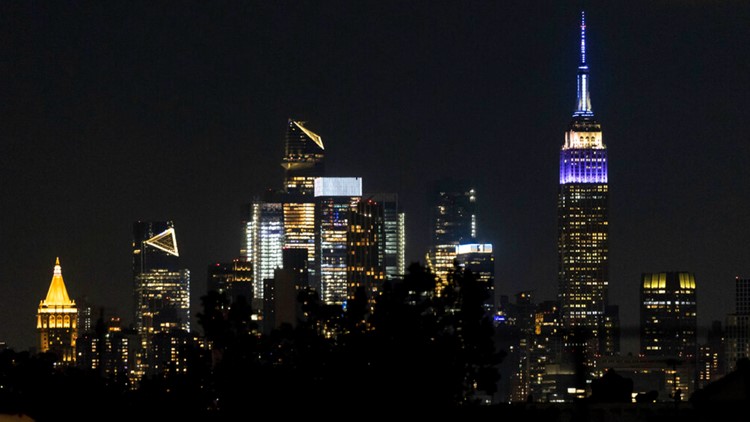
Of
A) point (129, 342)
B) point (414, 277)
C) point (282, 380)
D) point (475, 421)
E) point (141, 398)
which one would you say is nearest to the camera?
point (475, 421)

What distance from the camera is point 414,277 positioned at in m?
66.7

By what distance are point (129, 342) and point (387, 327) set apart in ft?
404

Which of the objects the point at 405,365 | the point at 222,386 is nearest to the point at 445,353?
the point at 405,365

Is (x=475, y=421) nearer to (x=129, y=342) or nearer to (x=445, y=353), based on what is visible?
(x=445, y=353)

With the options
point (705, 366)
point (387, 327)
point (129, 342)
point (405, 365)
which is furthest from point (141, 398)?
point (705, 366)

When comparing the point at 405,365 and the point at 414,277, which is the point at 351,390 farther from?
the point at 414,277

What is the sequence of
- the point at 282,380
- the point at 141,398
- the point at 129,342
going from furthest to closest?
the point at 129,342 < the point at 141,398 < the point at 282,380

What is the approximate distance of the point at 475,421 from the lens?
57344 millimetres

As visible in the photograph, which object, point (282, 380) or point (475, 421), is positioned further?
point (282, 380)

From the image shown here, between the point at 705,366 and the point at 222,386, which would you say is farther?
the point at 705,366

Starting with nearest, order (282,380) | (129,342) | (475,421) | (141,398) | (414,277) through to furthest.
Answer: (475,421) → (282,380) → (414,277) → (141,398) → (129,342)

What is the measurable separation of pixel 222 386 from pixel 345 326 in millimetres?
6920

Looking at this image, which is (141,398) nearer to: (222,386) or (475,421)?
(222,386)

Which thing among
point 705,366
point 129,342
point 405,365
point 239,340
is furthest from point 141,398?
point 705,366
